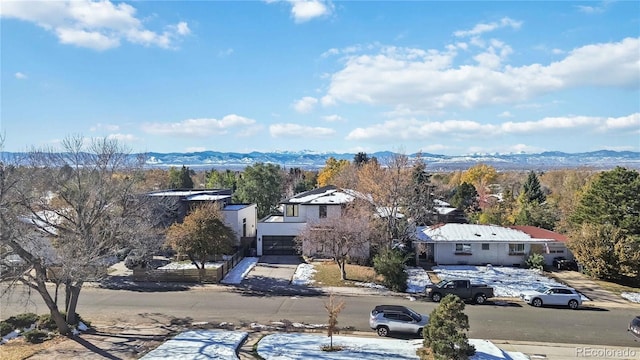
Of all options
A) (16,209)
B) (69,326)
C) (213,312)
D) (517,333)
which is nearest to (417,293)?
(517,333)

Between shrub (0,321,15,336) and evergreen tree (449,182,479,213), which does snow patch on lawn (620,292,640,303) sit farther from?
shrub (0,321,15,336)

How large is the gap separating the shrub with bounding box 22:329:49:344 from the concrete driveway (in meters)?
13.0

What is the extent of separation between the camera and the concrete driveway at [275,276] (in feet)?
104

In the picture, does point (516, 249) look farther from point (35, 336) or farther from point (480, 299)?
point (35, 336)

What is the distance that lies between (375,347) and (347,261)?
65.7 feet

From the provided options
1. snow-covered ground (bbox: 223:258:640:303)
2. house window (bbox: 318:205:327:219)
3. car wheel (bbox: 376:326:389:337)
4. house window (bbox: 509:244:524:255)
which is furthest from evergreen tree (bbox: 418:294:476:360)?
house window (bbox: 318:205:327:219)

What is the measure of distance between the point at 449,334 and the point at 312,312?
10.1m

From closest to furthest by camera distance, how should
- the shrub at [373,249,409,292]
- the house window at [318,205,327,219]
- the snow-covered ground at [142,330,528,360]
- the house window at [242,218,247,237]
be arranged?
the snow-covered ground at [142,330,528,360]
the shrub at [373,249,409,292]
the house window at [318,205,327,219]
the house window at [242,218,247,237]

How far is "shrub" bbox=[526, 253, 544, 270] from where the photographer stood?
38.6 metres

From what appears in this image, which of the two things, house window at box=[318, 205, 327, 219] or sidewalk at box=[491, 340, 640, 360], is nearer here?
sidewalk at box=[491, 340, 640, 360]

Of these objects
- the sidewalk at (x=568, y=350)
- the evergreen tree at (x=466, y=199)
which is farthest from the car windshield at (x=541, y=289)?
the evergreen tree at (x=466, y=199)

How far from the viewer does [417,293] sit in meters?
31.6

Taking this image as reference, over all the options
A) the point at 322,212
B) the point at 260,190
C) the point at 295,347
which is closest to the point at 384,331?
the point at 295,347

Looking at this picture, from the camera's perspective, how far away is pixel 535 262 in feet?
127
